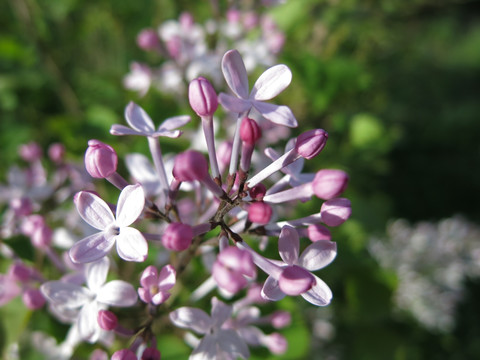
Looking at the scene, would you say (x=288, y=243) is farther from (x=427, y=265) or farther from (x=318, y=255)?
(x=427, y=265)

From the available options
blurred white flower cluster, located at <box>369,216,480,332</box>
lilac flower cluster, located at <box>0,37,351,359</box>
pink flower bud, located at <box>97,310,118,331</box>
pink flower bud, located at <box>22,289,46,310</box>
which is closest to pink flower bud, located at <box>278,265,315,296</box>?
lilac flower cluster, located at <box>0,37,351,359</box>

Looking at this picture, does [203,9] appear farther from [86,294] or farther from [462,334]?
[462,334]

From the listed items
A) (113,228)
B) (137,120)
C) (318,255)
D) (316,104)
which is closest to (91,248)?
(113,228)

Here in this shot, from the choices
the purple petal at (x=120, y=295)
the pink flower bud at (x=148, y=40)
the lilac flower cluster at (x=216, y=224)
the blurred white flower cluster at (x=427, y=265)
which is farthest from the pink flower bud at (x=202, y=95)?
the blurred white flower cluster at (x=427, y=265)

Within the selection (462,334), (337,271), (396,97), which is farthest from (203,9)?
(462,334)

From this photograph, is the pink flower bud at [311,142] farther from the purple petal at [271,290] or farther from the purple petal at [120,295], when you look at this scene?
the purple petal at [120,295]

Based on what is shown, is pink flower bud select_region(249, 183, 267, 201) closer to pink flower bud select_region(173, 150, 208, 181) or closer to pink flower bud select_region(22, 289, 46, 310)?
pink flower bud select_region(173, 150, 208, 181)
